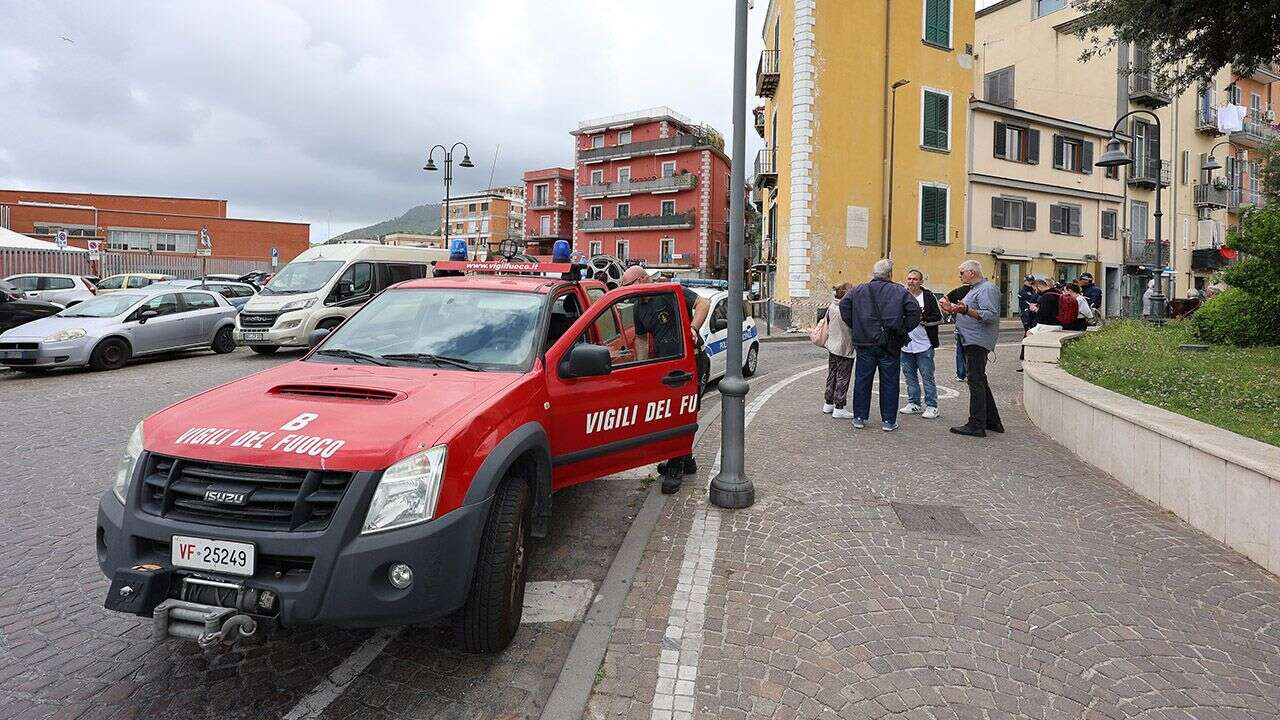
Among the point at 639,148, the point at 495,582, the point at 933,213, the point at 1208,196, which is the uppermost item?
the point at 639,148

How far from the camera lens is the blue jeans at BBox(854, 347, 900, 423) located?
797 centimetres

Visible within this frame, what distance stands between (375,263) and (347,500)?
13.7 meters

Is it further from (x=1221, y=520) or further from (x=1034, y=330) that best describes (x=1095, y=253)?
(x=1221, y=520)

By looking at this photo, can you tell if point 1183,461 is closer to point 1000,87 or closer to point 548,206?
point 1000,87

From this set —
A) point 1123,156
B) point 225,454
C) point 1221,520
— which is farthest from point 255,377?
point 1123,156

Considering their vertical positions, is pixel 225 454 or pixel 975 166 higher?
pixel 975 166

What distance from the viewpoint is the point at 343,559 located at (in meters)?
2.68

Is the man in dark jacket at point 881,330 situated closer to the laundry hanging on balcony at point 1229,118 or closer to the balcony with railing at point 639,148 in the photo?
the laundry hanging on balcony at point 1229,118

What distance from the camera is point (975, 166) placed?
30562 millimetres

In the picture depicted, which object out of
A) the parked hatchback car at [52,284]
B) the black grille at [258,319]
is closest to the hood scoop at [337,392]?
the black grille at [258,319]

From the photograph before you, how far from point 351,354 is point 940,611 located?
3.38 metres

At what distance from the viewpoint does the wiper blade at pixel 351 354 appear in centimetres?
401

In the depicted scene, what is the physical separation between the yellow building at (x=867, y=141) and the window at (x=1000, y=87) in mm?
5726

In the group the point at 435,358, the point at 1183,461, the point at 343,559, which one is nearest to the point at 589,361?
the point at 435,358
